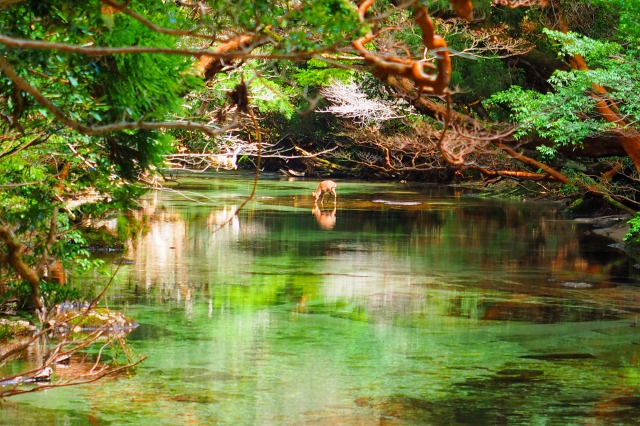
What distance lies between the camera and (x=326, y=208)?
2911cm

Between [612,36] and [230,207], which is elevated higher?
[612,36]

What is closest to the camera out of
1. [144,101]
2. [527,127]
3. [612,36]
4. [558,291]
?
[144,101]

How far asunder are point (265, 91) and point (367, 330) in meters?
11.0

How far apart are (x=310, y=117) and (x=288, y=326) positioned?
30.9 metres

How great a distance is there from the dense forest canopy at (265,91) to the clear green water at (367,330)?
4.58 ft

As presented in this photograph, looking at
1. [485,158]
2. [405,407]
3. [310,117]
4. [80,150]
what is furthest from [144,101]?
[310,117]

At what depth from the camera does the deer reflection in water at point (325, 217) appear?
24311 millimetres

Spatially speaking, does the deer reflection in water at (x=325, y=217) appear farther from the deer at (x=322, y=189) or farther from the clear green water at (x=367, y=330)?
the deer at (x=322, y=189)

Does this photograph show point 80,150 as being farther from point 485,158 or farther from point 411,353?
point 485,158

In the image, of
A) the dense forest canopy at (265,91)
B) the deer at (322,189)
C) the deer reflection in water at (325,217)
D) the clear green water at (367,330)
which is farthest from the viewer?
the deer at (322,189)

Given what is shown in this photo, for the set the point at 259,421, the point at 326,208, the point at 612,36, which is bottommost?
the point at 259,421

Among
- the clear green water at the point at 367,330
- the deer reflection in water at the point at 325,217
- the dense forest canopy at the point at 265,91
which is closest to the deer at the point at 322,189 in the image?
the deer reflection in water at the point at 325,217

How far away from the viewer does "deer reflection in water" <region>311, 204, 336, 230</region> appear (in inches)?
957

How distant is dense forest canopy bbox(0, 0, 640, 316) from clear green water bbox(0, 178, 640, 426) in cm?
139
